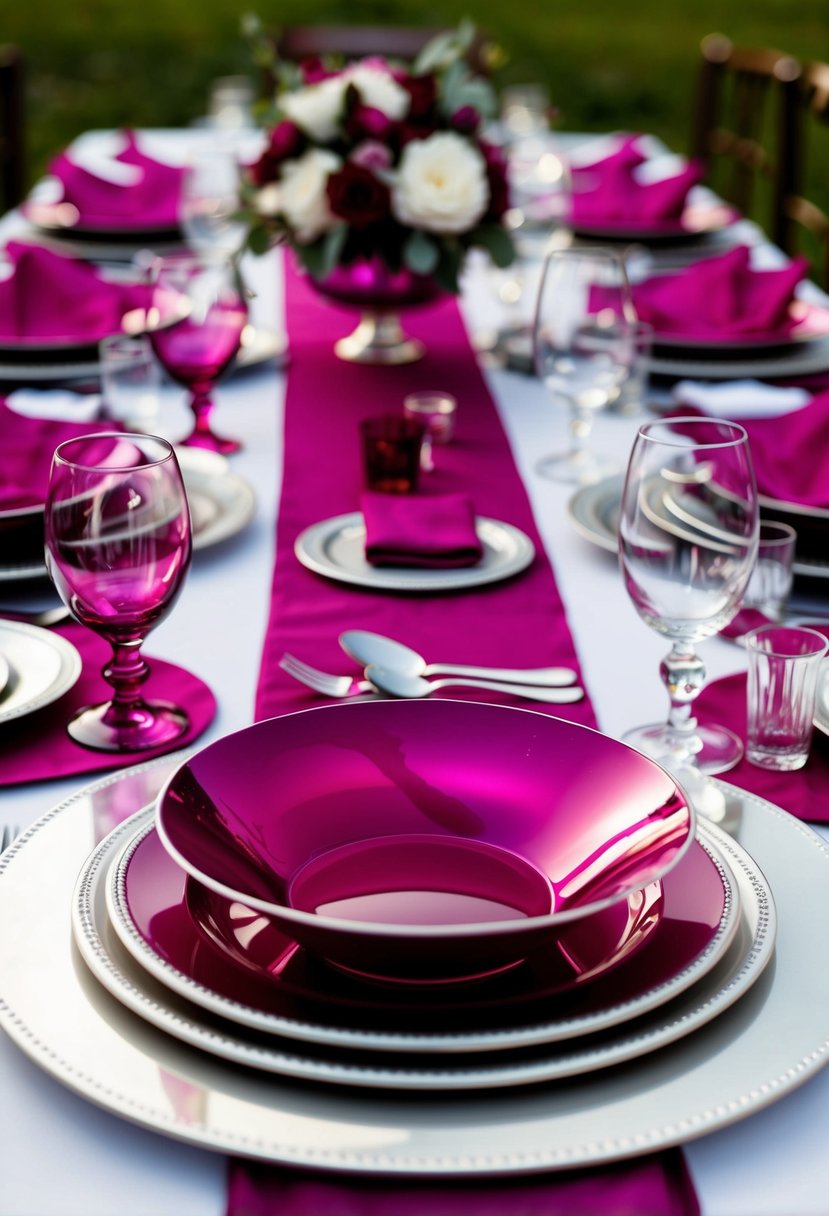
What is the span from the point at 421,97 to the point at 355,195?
16cm

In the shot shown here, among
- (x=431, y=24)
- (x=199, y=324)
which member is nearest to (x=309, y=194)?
(x=199, y=324)

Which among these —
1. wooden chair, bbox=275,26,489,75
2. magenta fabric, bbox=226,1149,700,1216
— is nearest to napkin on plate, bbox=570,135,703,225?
wooden chair, bbox=275,26,489,75

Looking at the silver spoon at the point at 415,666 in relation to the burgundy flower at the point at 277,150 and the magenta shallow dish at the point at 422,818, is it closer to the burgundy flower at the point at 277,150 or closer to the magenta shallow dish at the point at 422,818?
the magenta shallow dish at the point at 422,818

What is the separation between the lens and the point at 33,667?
3.31 ft

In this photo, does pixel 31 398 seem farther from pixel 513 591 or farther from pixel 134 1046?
pixel 134 1046

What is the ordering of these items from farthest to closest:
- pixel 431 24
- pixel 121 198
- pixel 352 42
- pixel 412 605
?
pixel 431 24
pixel 352 42
pixel 121 198
pixel 412 605

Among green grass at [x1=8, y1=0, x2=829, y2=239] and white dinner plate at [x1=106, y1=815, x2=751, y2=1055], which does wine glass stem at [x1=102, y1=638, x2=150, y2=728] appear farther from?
green grass at [x1=8, y1=0, x2=829, y2=239]

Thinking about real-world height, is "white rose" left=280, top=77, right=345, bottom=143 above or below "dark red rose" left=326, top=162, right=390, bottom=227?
above

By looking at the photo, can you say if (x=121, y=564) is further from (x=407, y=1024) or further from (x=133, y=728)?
(x=407, y=1024)

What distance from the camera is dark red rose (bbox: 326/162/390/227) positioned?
5.56 feet

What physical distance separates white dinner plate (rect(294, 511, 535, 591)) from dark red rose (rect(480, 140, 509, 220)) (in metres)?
0.61

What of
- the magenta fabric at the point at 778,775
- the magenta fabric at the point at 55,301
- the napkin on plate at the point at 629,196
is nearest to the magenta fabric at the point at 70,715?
the magenta fabric at the point at 778,775

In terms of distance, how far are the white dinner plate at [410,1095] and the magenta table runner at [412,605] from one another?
20 mm

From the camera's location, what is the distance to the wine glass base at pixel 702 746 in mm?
922
